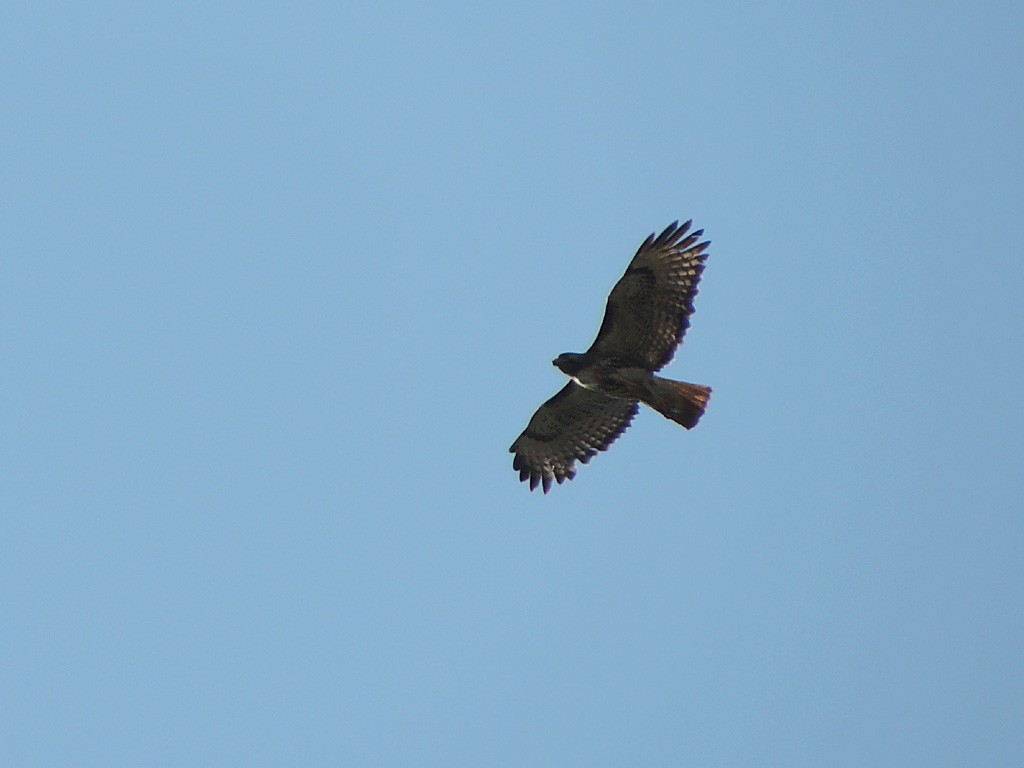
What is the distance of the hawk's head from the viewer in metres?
17.9

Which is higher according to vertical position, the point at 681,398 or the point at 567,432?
the point at 567,432

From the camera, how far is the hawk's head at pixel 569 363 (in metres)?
17.9

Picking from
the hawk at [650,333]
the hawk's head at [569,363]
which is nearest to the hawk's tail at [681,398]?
the hawk at [650,333]

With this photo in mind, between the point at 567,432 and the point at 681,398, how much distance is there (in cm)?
221

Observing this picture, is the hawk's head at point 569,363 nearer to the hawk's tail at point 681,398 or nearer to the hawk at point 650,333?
the hawk at point 650,333

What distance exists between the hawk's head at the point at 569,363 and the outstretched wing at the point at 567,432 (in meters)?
0.63

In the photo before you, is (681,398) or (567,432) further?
(567,432)

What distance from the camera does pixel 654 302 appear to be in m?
17.5

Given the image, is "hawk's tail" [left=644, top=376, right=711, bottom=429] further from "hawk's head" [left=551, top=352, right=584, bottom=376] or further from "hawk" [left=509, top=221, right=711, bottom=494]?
"hawk's head" [left=551, top=352, right=584, bottom=376]

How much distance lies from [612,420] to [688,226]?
2937 millimetres

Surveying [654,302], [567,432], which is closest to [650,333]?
[654,302]

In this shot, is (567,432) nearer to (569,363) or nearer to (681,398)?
(569,363)

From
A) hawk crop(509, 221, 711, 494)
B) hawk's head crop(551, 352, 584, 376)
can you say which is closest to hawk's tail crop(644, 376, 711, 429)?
hawk crop(509, 221, 711, 494)

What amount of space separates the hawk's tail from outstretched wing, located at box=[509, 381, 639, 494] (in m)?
1.24
